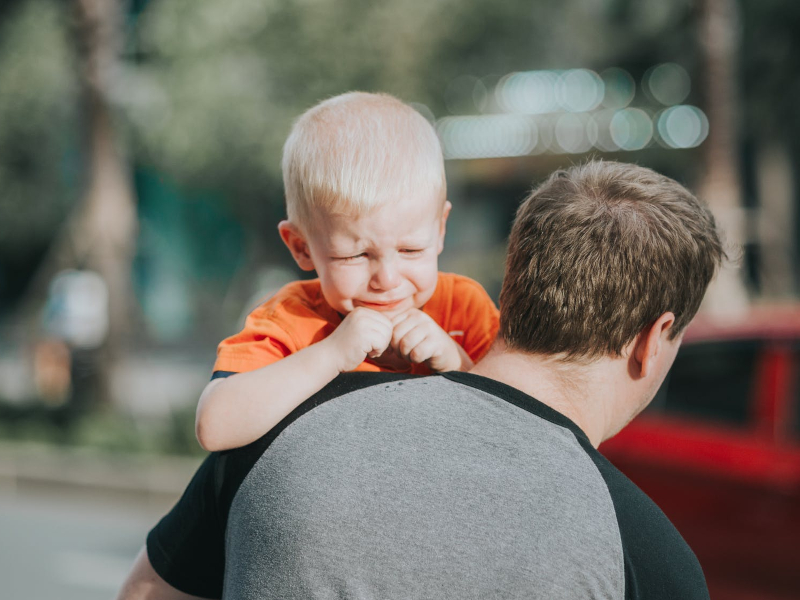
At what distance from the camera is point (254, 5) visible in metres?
12.3

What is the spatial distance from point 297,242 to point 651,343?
0.71 meters

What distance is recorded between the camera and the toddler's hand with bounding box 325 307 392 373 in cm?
153

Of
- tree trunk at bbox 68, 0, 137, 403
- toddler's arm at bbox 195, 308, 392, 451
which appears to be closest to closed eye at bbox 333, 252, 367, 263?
toddler's arm at bbox 195, 308, 392, 451

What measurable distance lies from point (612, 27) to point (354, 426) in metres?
15.2

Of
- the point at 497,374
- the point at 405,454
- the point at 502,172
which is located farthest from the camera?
the point at 502,172

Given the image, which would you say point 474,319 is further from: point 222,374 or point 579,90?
point 579,90

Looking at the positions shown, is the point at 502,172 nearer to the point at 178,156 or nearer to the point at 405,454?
the point at 178,156

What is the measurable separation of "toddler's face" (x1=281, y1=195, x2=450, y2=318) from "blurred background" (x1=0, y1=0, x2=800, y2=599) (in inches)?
29.7

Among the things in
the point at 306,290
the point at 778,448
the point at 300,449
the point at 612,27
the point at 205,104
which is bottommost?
the point at 778,448

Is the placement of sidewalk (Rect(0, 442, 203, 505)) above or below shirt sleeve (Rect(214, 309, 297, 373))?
below

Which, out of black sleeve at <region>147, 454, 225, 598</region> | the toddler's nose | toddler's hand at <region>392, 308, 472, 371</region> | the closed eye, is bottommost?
black sleeve at <region>147, 454, 225, 598</region>

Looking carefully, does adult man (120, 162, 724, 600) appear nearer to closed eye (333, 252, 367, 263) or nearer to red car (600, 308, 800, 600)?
closed eye (333, 252, 367, 263)

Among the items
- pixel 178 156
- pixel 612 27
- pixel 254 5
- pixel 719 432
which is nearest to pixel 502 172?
pixel 612 27

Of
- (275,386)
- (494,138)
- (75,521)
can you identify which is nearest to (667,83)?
(494,138)
